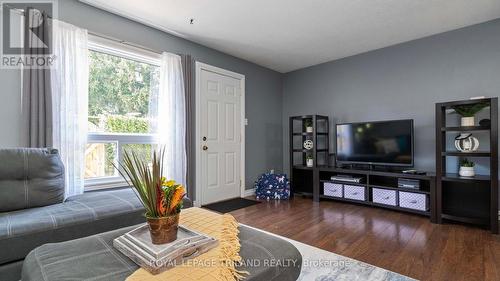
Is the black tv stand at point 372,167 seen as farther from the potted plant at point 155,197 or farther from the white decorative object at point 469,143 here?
the potted plant at point 155,197

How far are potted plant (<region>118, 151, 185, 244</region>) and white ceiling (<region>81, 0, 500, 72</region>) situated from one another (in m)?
2.18

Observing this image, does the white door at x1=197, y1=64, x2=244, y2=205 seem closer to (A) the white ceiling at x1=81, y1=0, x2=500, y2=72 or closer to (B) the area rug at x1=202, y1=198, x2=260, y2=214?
(B) the area rug at x1=202, y1=198, x2=260, y2=214

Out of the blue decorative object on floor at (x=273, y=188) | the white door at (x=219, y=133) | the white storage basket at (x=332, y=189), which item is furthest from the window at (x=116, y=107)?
the white storage basket at (x=332, y=189)

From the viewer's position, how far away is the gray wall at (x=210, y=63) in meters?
2.16

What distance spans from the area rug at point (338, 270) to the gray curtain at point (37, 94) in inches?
100

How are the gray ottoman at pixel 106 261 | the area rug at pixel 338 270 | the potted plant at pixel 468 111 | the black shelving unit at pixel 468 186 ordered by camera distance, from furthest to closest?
the potted plant at pixel 468 111, the black shelving unit at pixel 468 186, the area rug at pixel 338 270, the gray ottoman at pixel 106 261

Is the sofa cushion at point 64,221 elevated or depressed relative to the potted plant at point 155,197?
depressed

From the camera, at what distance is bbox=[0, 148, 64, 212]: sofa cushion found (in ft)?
5.84

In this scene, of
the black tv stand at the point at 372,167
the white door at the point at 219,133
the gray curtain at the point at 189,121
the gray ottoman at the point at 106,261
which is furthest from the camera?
the white door at the point at 219,133

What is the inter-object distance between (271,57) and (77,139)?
123 inches

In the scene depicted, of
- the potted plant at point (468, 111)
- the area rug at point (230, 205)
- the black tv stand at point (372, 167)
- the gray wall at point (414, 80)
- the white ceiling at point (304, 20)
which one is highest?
the white ceiling at point (304, 20)

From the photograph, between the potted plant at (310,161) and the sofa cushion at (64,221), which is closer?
the sofa cushion at (64,221)

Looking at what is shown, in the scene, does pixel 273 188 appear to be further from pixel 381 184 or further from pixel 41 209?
pixel 41 209

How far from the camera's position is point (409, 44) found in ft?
11.7
